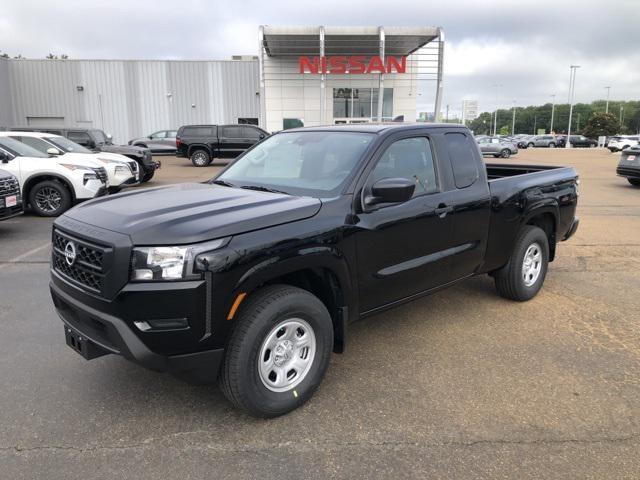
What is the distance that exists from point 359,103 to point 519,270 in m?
30.7

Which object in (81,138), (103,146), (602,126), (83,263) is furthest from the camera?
(602,126)

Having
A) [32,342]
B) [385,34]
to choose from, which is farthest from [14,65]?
[32,342]

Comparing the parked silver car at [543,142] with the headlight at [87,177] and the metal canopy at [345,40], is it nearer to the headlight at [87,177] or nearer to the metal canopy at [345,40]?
the metal canopy at [345,40]

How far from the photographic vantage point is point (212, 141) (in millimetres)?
23266

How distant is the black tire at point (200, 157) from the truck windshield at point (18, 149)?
12499 millimetres

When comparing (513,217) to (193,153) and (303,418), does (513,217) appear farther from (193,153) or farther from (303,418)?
(193,153)

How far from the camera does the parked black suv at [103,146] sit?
49.7ft

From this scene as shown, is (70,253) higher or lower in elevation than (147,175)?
higher

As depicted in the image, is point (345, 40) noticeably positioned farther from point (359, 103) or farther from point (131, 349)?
point (131, 349)

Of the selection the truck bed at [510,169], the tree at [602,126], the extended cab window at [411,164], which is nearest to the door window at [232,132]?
the truck bed at [510,169]

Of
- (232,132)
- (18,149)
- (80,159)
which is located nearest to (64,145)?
(80,159)

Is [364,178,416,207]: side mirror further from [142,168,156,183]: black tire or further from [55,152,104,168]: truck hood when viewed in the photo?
[142,168,156,183]: black tire

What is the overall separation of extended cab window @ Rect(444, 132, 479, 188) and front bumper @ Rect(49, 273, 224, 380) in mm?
2565

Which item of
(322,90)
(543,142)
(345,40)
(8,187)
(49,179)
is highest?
(345,40)
